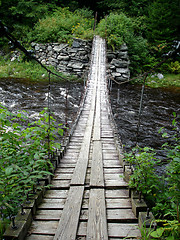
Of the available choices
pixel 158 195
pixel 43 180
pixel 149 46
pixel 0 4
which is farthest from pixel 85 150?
pixel 0 4

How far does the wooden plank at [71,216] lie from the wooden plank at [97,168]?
21cm

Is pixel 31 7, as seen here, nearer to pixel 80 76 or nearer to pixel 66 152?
pixel 80 76

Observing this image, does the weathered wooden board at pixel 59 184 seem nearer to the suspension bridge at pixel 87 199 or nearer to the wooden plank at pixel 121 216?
the suspension bridge at pixel 87 199

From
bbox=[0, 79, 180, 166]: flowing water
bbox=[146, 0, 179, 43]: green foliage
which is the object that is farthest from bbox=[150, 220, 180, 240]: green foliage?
bbox=[146, 0, 179, 43]: green foliage

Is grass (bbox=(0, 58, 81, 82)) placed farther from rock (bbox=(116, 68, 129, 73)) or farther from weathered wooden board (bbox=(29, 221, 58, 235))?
weathered wooden board (bbox=(29, 221, 58, 235))

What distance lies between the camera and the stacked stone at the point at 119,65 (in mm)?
11414

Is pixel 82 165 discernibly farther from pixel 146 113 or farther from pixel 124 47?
pixel 124 47

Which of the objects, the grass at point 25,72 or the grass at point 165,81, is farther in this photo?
the grass at point 165,81

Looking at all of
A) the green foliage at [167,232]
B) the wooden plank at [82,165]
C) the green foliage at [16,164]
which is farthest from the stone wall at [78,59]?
the green foliage at [167,232]

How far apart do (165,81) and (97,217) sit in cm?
1174

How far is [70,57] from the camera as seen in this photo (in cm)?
1222

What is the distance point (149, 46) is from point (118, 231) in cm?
1458

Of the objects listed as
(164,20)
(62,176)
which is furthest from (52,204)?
(164,20)

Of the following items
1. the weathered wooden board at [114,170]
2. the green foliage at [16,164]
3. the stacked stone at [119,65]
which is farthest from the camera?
the stacked stone at [119,65]
